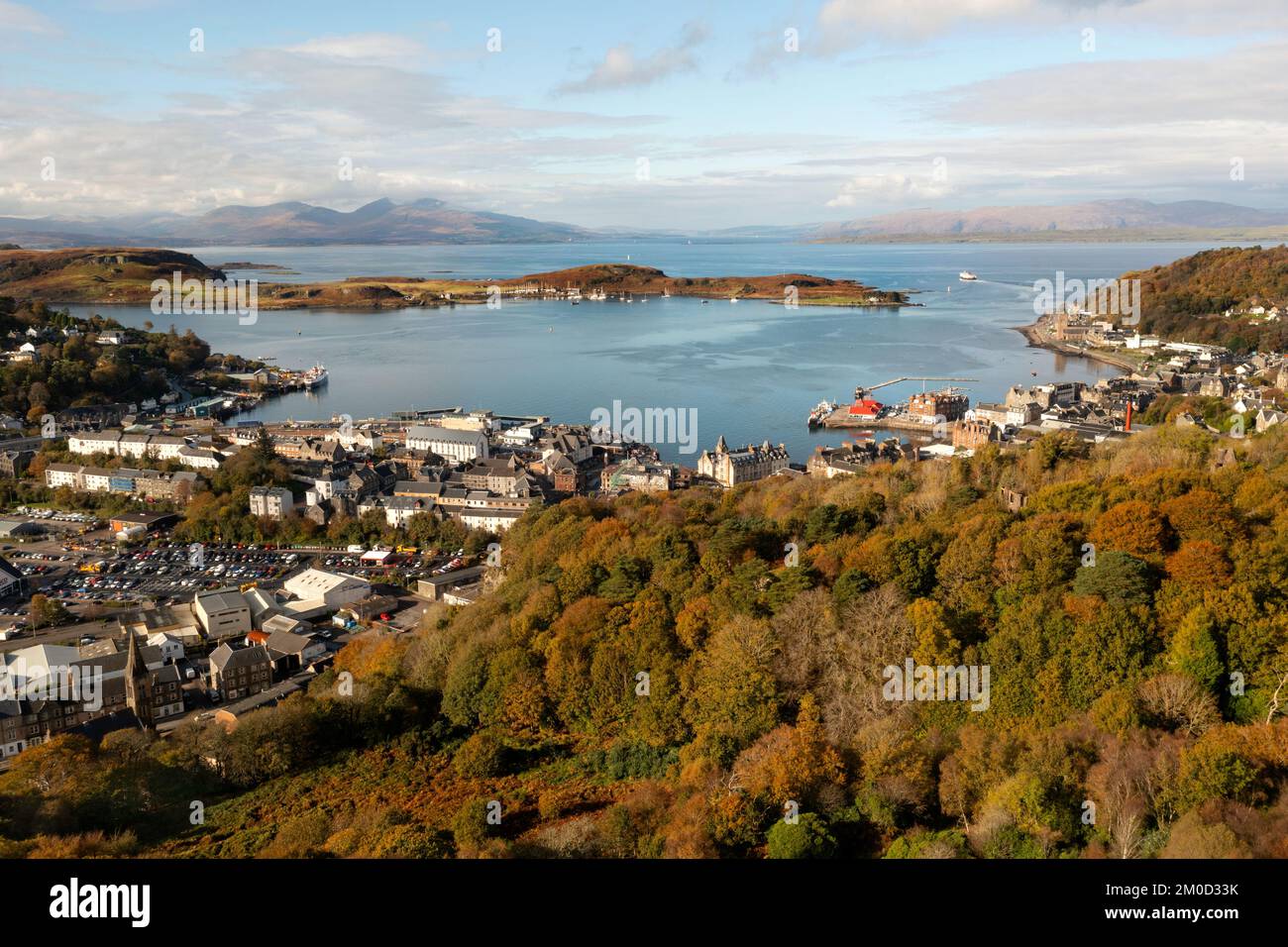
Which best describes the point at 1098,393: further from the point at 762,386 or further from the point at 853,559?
the point at 853,559

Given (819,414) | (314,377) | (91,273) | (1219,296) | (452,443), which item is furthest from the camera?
(91,273)

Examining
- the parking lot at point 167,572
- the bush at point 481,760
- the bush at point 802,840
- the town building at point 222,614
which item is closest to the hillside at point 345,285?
the parking lot at point 167,572

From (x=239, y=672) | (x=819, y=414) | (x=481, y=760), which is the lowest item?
(x=239, y=672)

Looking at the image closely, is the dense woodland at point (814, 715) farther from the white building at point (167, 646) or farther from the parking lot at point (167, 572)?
the parking lot at point (167, 572)

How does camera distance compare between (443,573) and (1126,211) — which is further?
(1126,211)

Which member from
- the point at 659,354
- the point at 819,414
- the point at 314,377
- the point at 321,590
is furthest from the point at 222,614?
the point at 659,354

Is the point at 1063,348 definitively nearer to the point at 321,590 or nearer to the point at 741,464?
the point at 741,464

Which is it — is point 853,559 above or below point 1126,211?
below
